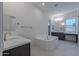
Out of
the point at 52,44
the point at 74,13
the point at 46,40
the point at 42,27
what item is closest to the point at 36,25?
the point at 42,27

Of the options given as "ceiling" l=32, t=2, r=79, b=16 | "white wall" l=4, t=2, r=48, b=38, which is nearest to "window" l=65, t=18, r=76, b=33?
"ceiling" l=32, t=2, r=79, b=16

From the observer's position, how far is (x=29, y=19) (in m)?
2.57

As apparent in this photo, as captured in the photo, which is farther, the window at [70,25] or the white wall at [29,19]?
the window at [70,25]

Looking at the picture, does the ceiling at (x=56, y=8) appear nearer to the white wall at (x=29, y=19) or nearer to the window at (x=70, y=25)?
the white wall at (x=29, y=19)

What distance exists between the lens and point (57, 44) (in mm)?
3088

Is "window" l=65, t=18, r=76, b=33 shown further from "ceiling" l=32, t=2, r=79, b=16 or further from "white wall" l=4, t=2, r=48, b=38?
"white wall" l=4, t=2, r=48, b=38

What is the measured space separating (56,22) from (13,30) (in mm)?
1435

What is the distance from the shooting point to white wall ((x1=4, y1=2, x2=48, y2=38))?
2.21 meters

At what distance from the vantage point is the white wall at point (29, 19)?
2210 mm

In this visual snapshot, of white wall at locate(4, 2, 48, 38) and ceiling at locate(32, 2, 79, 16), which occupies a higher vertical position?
ceiling at locate(32, 2, 79, 16)

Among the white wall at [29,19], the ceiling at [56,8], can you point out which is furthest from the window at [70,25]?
the white wall at [29,19]

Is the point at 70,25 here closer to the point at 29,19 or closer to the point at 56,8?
the point at 56,8

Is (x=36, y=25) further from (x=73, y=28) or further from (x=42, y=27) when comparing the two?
(x=73, y=28)

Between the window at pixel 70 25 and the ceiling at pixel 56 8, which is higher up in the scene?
the ceiling at pixel 56 8
